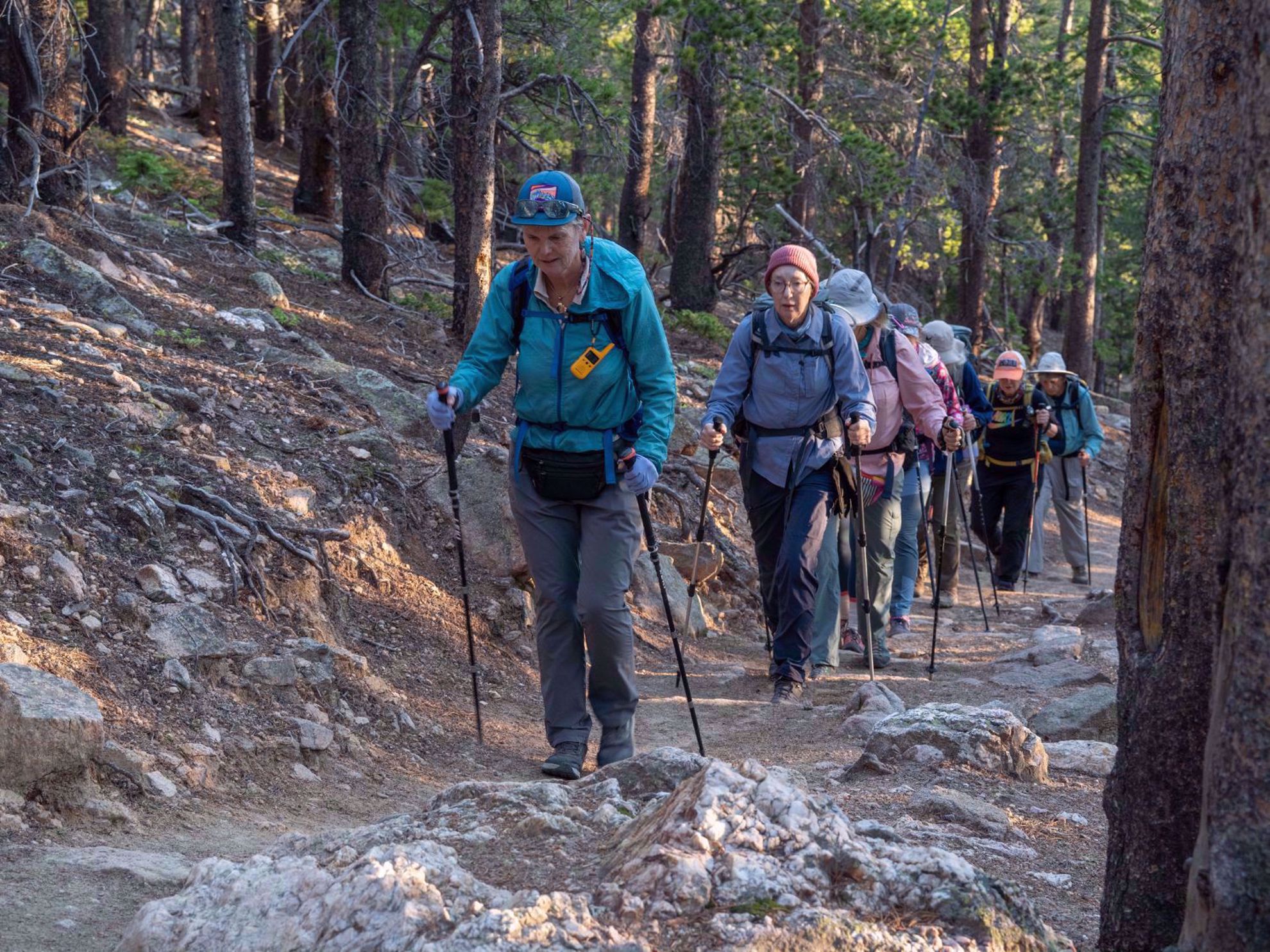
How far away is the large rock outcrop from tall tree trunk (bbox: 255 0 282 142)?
17.5 metres

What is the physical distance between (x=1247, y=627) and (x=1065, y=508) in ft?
38.7

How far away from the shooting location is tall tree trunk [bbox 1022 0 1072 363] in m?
25.5

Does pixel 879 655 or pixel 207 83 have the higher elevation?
pixel 207 83

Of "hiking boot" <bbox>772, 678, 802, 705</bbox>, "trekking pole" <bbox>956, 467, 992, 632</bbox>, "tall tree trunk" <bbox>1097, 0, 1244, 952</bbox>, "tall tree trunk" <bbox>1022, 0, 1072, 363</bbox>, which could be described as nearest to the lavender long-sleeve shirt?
"hiking boot" <bbox>772, 678, 802, 705</bbox>

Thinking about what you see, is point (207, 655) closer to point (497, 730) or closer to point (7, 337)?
point (497, 730)

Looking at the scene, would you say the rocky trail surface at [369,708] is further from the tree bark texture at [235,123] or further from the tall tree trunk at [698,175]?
the tall tree trunk at [698,175]

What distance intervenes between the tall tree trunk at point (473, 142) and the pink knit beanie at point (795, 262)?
3235mm

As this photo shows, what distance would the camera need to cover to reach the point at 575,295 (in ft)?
18.0

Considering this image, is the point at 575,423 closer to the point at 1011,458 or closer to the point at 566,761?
the point at 566,761

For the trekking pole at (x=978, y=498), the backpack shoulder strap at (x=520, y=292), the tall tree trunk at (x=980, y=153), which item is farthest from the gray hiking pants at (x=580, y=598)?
the tall tree trunk at (x=980, y=153)

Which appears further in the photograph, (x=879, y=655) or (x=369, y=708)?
(x=879, y=655)

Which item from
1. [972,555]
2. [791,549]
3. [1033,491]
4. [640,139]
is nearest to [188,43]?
[640,139]

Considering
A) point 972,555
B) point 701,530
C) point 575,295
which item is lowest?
point 972,555

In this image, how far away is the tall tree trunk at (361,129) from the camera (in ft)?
42.1
